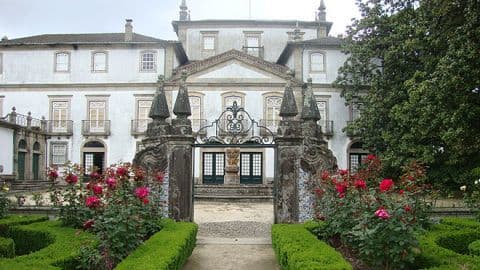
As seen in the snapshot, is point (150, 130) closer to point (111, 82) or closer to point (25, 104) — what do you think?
point (111, 82)

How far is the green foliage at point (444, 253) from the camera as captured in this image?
6.00m

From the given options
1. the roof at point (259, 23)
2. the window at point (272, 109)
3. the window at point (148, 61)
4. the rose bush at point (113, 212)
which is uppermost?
the roof at point (259, 23)

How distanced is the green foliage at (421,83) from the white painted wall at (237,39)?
30.6ft

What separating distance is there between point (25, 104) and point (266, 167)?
16586 mm

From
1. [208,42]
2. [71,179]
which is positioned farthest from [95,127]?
[71,179]

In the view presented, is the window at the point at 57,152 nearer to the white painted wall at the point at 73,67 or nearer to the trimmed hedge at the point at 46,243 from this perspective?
the white painted wall at the point at 73,67

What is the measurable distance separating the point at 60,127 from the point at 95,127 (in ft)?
7.81

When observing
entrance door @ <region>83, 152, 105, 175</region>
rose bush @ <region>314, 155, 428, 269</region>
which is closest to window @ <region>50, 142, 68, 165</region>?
entrance door @ <region>83, 152, 105, 175</region>

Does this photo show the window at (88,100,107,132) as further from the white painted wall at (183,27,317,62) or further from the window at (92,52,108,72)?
the white painted wall at (183,27,317,62)

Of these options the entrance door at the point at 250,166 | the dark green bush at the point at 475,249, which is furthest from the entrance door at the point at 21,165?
the dark green bush at the point at 475,249

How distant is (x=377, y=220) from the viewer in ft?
19.7

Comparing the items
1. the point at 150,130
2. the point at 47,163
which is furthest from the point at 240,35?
the point at 150,130

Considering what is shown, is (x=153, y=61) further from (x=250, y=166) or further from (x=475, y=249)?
(x=475, y=249)

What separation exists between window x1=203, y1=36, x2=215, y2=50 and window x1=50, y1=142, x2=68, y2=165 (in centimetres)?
1334
